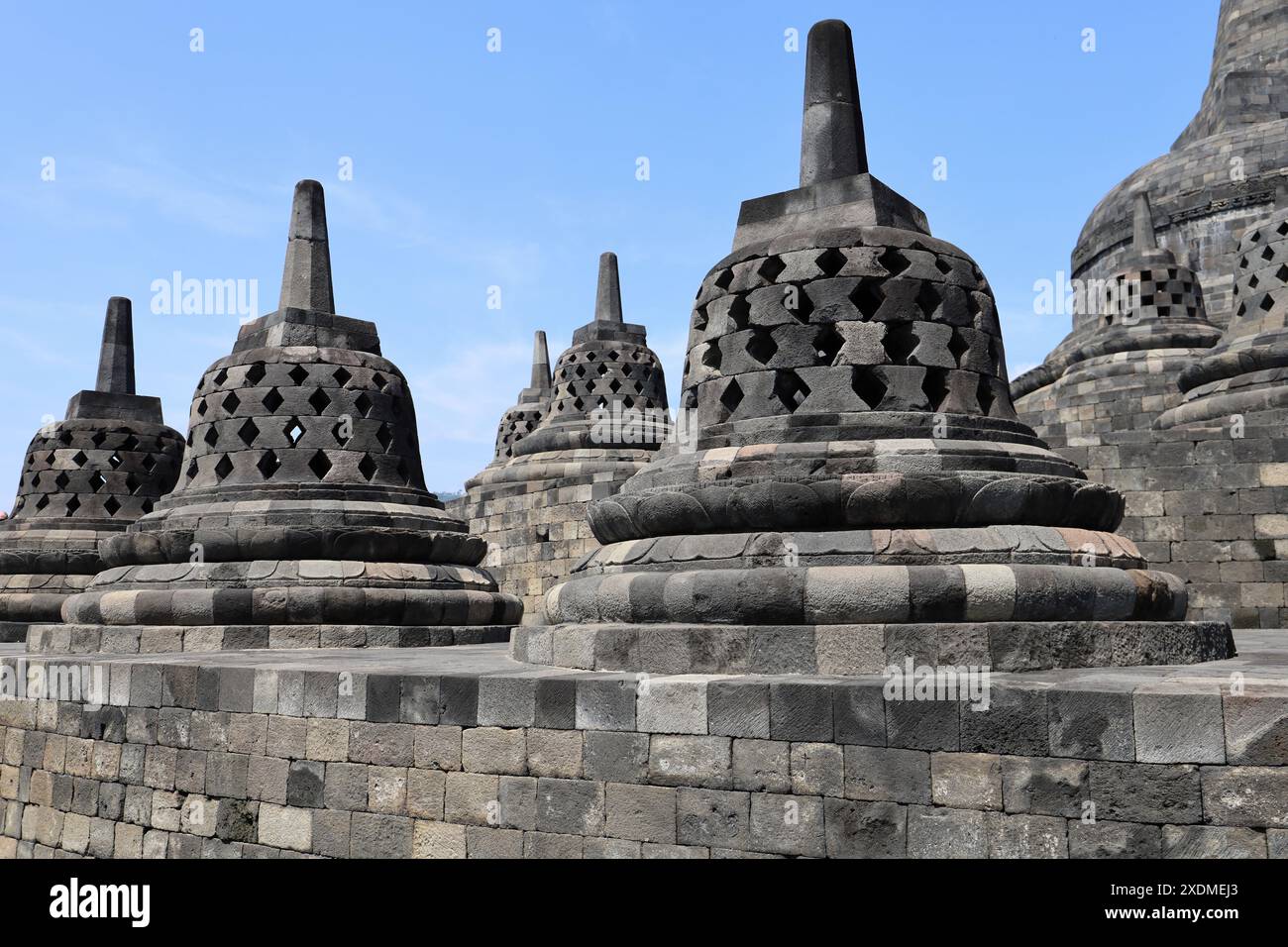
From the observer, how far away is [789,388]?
669 centimetres

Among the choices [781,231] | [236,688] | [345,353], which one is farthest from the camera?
[345,353]

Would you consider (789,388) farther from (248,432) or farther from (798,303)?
(248,432)

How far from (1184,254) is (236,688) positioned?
22807 millimetres

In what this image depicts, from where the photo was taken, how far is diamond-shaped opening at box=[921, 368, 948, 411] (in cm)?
667

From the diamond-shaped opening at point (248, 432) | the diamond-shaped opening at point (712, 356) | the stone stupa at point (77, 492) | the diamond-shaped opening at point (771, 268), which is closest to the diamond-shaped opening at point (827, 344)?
the diamond-shaped opening at point (771, 268)

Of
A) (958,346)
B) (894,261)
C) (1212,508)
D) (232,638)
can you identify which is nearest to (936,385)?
A: (958,346)

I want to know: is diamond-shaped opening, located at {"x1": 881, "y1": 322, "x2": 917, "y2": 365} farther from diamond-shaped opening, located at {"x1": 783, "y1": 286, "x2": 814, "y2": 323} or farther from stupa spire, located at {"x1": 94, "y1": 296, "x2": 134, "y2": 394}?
stupa spire, located at {"x1": 94, "y1": 296, "x2": 134, "y2": 394}

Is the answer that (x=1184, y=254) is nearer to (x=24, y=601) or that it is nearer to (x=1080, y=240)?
(x=1080, y=240)

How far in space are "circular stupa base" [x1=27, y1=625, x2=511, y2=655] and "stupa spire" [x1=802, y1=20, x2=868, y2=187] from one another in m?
4.95

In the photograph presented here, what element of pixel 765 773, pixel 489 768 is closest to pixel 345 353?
pixel 489 768

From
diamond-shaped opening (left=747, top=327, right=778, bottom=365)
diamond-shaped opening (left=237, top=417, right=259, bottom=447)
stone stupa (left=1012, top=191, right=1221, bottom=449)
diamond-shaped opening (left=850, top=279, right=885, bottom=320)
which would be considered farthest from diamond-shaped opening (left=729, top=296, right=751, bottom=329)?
stone stupa (left=1012, top=191, right=1221, bottom=449)

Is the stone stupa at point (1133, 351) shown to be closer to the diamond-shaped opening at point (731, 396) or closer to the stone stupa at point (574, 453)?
the stone stupa at point (574, 453)

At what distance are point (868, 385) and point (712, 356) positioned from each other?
1039mm

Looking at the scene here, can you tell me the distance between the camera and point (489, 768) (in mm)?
5535
